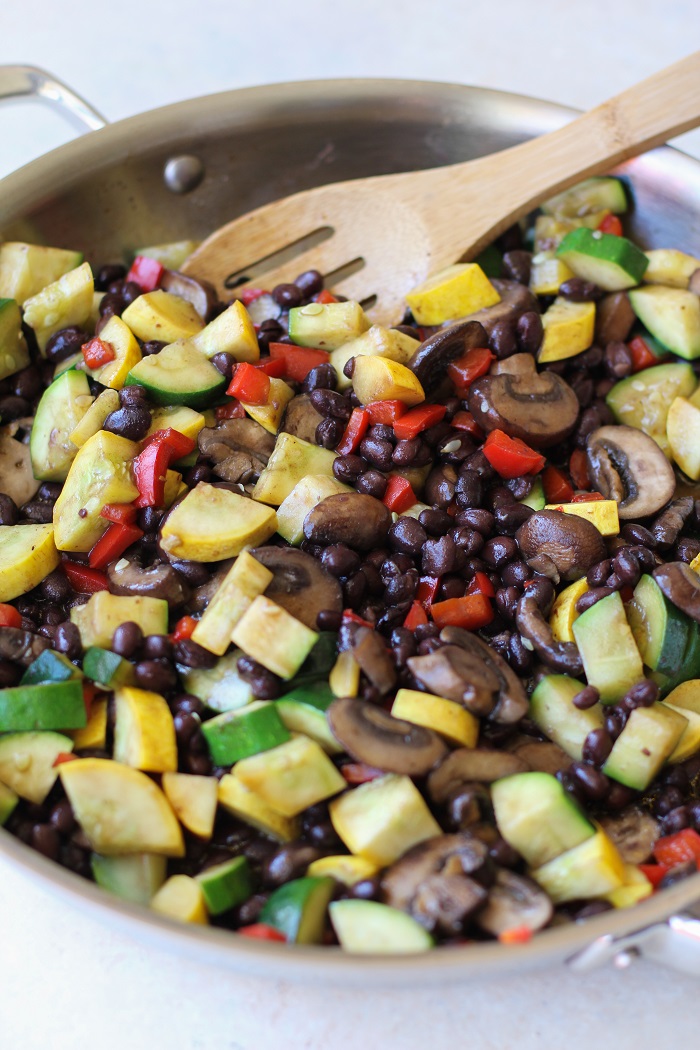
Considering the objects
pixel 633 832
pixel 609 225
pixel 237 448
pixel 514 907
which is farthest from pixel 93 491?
pixel 609 225

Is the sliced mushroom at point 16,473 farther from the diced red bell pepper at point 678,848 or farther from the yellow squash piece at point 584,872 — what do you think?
the diced red bell pepper at point 678,848

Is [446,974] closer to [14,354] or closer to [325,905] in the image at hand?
[325,905]

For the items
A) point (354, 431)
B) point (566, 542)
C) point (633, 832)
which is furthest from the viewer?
point (354, 431)

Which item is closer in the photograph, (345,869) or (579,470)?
(345,869)

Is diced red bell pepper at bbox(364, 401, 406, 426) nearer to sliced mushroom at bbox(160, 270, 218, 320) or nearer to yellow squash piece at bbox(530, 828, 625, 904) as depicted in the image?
sliced mushroom at bbox(160, 270, 218, 320)

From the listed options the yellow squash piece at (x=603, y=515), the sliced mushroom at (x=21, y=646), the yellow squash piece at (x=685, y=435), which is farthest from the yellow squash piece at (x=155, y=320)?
the yellow squash piece at (x=685, y=435)

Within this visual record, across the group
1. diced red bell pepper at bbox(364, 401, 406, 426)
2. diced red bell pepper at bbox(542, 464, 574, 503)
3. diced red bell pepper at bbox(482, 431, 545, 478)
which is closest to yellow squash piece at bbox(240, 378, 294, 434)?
diced red bell pepper at bbox(364, 401, 406, 426)

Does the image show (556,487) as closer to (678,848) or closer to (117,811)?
(678,848)
